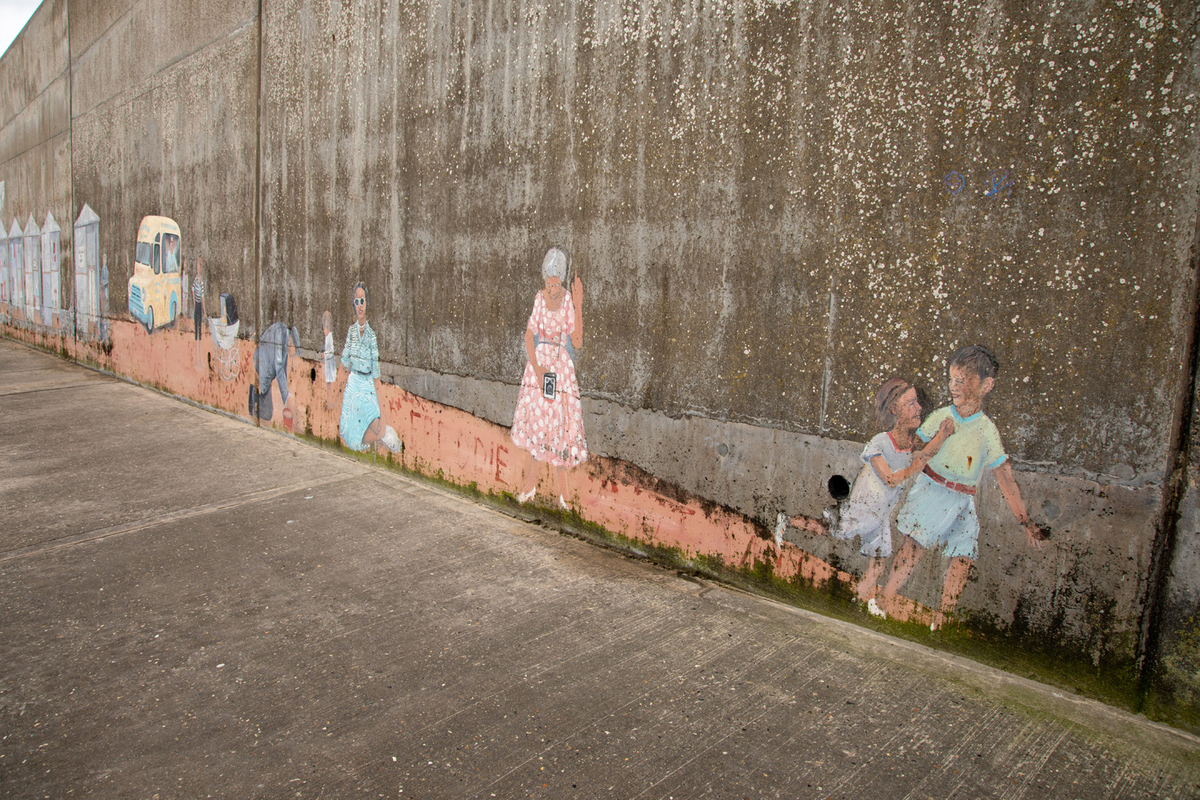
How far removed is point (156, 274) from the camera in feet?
29.4

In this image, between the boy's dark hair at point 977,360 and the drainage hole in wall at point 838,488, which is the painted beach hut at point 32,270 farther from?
the boy's dark hair at point 977,360

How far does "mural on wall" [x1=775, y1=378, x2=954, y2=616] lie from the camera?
2.87 m

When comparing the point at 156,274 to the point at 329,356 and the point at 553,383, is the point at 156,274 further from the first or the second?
the point at 553,383

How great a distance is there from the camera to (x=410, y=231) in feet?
16.8

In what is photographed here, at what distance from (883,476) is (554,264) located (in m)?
2.17

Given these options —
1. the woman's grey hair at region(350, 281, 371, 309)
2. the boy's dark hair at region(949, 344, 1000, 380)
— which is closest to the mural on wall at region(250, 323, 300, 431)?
the woman's grey hair at region(350, 281, 371, 309)

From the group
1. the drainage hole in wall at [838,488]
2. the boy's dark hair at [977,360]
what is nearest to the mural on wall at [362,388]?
the drainage hole in wall at [838,488]

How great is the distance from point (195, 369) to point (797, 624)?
7.78 metres

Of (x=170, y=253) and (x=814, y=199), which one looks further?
(x=170, y=253)

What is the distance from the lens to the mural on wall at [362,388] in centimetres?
555

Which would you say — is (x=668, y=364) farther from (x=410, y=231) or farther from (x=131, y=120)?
(x=131, y=120)

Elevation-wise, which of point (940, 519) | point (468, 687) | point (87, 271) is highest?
point (87, 271)

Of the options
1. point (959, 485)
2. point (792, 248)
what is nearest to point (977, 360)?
point (959, 485)

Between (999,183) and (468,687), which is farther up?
(999,183)
